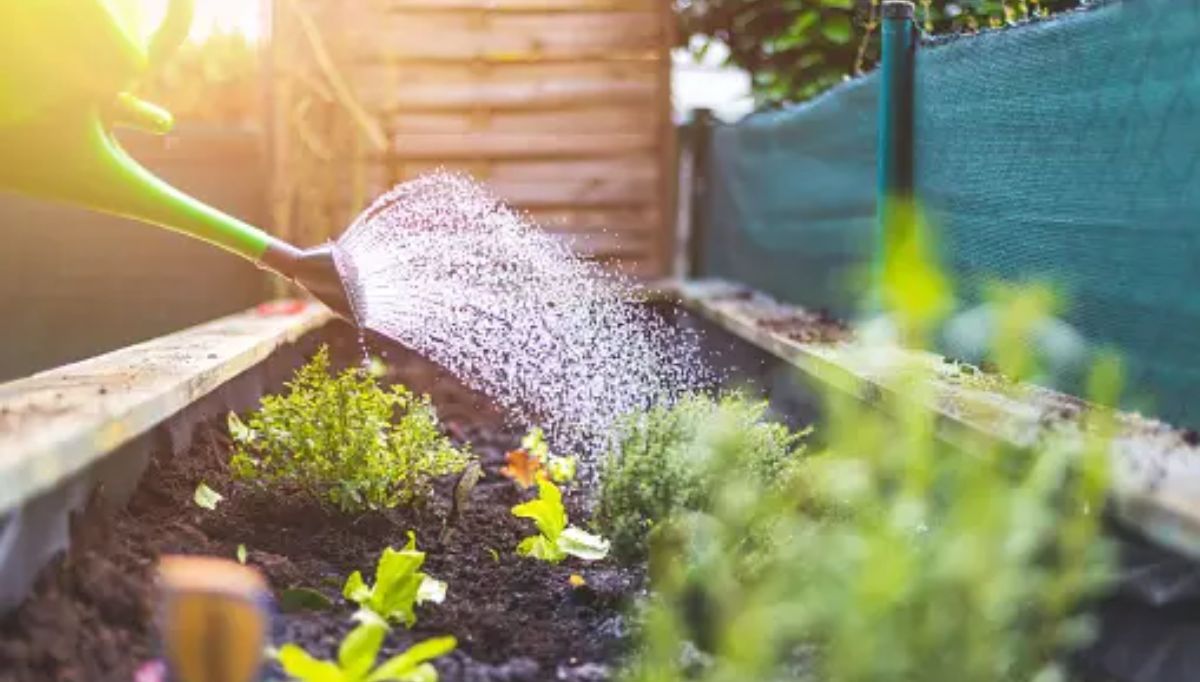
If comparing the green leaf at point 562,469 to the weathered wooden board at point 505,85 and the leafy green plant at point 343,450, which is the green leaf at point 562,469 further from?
the weathered wooden board at point 505,85

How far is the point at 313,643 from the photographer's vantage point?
6.25 ft

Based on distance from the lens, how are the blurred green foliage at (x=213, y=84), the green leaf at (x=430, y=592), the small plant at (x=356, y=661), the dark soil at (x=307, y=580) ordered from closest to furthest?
the small plant at (x=356, y=661) < the dark soil at (x=307, y=580) < the green leaf at (x=430, y=592) < the blurred green foliage at (x=213, y=84)

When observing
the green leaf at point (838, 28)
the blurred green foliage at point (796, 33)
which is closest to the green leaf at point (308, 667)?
the blurred green foliage at point (796, 33)

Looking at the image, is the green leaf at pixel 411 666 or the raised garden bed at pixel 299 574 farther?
the raised garden bed at pixel 299 574

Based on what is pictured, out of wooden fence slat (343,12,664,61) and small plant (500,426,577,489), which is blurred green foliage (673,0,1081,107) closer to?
wooden fence slat (343,12,664,61)

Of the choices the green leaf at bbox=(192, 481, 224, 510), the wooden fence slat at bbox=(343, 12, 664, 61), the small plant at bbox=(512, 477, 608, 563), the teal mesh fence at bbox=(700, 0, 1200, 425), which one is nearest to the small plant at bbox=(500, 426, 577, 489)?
the small plant at bbox=(512, 477, 608, 563)

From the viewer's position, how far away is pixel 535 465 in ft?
11.2

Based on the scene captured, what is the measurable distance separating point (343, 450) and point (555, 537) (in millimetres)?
438

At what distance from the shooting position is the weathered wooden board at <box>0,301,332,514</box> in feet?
5.86

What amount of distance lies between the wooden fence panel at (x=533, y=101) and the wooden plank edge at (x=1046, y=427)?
3372mm

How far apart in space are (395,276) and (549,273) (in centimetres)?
244

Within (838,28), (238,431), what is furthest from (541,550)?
(838,28)

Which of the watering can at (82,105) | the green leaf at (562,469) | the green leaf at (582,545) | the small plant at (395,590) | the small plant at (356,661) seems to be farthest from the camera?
the green leaf at (562,469)

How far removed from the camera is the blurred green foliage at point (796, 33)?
4.52m
